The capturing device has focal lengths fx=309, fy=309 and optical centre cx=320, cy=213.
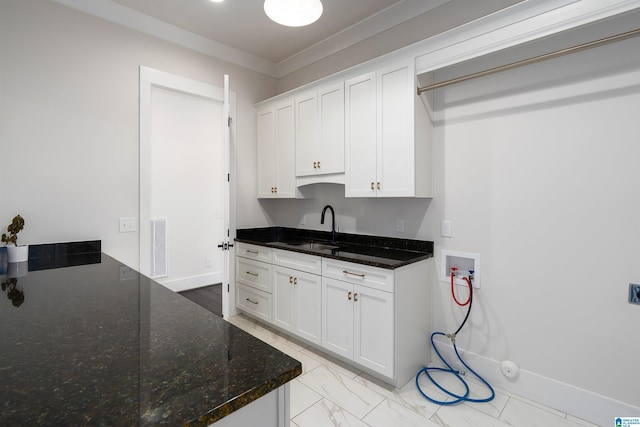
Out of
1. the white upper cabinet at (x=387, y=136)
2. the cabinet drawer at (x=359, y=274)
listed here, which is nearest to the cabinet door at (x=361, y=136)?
the white upper cabinet at (x=387, y=136)

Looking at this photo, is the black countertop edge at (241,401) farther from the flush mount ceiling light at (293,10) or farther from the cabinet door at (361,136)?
the cabinet door at (361,136)

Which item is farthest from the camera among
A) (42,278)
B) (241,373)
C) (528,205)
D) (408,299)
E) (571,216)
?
(408,299)

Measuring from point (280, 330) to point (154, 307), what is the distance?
80.8 inches

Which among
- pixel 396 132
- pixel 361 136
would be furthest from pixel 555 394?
pixel 361 136

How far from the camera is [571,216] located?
1874 mm

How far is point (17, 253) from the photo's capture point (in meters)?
2.03

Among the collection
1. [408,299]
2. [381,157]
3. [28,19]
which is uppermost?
[28,19]

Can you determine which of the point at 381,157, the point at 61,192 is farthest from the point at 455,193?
the point at 61,192

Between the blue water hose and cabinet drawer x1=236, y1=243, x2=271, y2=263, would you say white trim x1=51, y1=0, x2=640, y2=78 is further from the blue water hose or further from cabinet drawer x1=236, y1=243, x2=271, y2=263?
cabinet drawer x1=236, y1=243, x2=271, y2=263

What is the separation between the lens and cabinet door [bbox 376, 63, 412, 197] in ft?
7.38

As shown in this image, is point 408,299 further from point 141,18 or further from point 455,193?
point 141,18

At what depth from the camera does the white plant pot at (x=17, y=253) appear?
2.02 metres

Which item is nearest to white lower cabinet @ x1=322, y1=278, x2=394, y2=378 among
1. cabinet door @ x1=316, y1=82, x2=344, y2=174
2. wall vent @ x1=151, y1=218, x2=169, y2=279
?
cabinet door @ x1=316, y1=82, x2=344, y2=174

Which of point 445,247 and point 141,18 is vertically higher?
point 141,18
